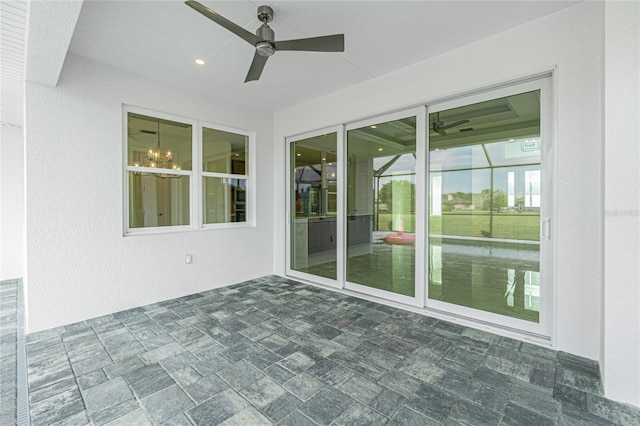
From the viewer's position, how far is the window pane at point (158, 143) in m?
3.55

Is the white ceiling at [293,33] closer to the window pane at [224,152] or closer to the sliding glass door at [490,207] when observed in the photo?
the sliding glass door at [490,207]

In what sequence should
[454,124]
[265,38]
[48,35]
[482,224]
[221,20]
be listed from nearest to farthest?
[221,20]
[48,35]
[265,38]
[482,224]
[454,124]

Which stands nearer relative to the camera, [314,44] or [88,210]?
[314,44]

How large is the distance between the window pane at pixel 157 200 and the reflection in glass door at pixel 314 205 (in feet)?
5.81

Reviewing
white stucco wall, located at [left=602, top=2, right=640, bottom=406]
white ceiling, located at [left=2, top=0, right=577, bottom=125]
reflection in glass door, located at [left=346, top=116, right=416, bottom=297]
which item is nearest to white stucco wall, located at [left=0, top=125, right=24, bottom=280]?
white ceiling, located at [left=2, top=0, right=577, bottom=125]

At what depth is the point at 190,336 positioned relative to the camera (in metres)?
2.72

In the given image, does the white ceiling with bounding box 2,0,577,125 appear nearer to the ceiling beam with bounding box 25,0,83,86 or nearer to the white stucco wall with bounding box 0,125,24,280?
the ceiling beam with bounding box 25,0,83,86

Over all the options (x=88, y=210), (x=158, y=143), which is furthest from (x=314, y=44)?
(x=88, y=210)

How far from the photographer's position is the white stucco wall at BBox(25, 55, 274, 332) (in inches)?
112

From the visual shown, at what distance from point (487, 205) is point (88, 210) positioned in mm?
4441

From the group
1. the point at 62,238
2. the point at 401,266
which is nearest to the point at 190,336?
the point at 62,238

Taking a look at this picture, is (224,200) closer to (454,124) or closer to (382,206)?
(382,206)

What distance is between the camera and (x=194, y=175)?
409cm

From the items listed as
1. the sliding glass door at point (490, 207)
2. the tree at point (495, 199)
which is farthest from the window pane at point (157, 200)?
the tree at point (495, 199)
